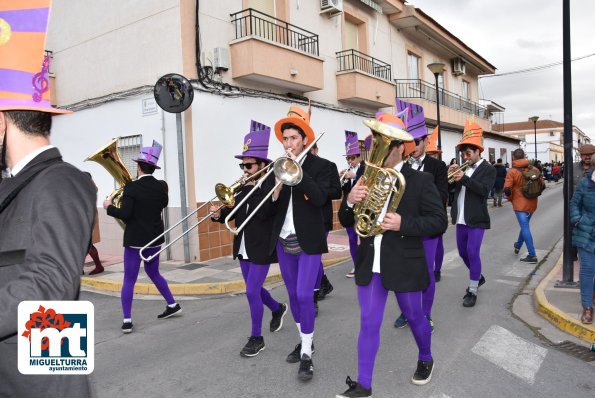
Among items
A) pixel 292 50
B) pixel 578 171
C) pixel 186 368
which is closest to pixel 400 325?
pixel 186 368

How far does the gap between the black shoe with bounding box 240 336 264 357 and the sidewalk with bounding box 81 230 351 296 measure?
293 cm

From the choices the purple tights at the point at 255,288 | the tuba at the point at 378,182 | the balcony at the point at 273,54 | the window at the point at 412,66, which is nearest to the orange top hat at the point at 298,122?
the tuba at the point at 378,182

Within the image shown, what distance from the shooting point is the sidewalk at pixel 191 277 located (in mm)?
7168

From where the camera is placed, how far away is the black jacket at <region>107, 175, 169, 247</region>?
501cm

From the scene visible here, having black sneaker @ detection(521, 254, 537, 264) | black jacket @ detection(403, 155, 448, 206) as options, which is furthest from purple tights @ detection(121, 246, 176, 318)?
black sneaker @ detection(521, 254, 537, 264)

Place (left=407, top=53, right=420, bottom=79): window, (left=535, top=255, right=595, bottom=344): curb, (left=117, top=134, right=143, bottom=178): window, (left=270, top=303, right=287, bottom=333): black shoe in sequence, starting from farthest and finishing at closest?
(left=407, top=53, right=420, bottom=79): window < (left=117, top=134, right=143, bottom=178): window < (left=270, top=303, right=287, bottom=333): black shoe < (left=535, top=255, right=595, bottom=344): curb

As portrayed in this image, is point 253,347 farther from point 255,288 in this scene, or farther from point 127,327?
point 127,327

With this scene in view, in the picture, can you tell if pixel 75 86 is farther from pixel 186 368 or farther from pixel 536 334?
pixel 536 334

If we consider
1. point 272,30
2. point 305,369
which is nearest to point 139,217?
point 305,369

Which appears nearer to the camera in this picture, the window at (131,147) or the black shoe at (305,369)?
the black shoe at (305,369)

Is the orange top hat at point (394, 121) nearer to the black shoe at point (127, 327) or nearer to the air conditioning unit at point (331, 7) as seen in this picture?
the black shoe at point (127, 327)

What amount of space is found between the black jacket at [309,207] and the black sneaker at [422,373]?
120 centimetres

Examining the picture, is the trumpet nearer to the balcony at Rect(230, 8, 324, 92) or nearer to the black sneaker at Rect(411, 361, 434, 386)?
the black sneaker at Rect(411, 361, 434, 386)

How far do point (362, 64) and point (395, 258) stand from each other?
12.5 meters
